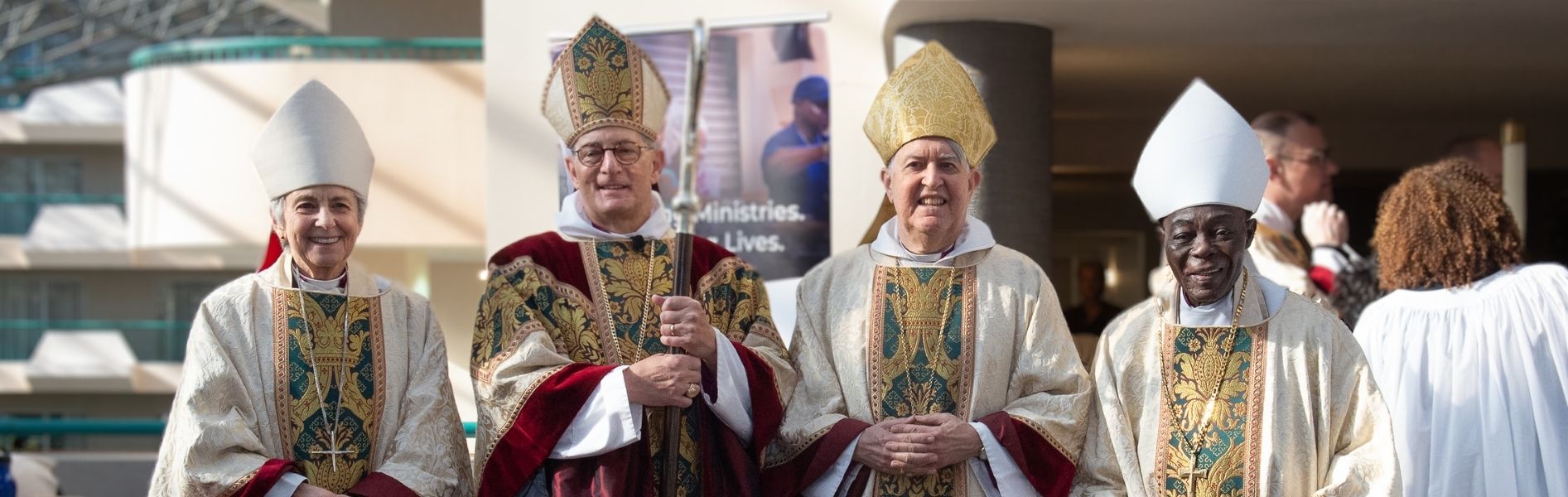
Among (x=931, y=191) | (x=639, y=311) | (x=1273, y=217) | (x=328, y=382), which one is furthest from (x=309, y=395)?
(x=1273, y=217)

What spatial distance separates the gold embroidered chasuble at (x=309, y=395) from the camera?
381 cm

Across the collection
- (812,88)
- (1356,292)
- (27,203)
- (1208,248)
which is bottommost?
(1356,292)

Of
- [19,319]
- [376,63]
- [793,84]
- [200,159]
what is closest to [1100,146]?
[793,84]

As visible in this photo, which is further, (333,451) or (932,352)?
(932,352)

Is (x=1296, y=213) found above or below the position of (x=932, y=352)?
above

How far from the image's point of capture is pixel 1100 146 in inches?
418

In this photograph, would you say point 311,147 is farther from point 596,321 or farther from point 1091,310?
point 1091,310

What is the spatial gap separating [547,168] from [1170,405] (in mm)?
3895

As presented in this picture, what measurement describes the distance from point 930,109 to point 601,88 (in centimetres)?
83

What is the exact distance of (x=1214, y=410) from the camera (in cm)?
373

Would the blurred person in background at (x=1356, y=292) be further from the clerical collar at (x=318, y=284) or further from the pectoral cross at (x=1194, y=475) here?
the clerical collar at (x=318, y=284)

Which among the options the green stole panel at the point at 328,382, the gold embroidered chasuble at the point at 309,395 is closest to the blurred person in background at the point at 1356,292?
the gold embroidered chasuble at the point at 309,395

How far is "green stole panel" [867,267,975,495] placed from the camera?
13.1ft

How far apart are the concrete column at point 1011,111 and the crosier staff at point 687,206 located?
8.69 ft
